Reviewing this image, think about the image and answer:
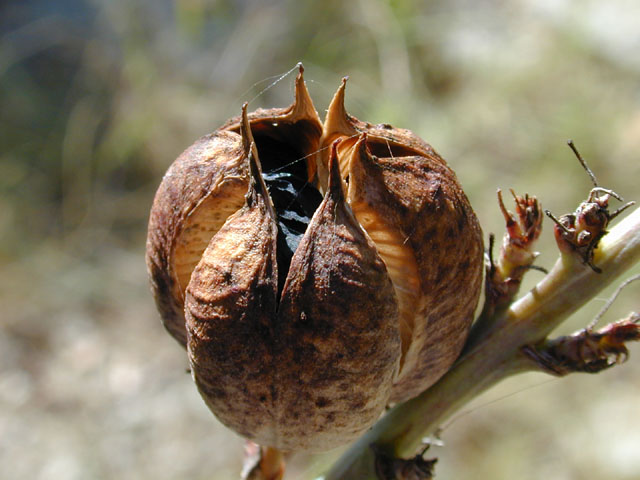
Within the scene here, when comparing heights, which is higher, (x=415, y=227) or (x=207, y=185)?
(x=207, y=185)

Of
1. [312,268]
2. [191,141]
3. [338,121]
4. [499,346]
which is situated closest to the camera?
[312,268]

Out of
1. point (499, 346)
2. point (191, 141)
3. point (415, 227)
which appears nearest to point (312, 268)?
point (415, 227)

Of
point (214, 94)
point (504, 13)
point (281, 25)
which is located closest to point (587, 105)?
point (504, 13)

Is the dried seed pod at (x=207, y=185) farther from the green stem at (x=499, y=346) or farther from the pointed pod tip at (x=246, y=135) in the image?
the green stem at (x=499, y=346)

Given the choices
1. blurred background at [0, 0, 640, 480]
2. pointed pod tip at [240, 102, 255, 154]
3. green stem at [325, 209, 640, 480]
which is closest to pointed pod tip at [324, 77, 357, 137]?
pointed pod tip at [240, 102, 255, 154]

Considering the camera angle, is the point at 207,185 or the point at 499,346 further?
the point at 499,346

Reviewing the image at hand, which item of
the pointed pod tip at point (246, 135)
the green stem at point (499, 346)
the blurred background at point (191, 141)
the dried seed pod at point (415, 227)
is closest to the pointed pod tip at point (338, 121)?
the dried seed pod at point (415, 227)

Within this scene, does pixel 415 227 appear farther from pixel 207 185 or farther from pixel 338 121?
pixel 207 185
